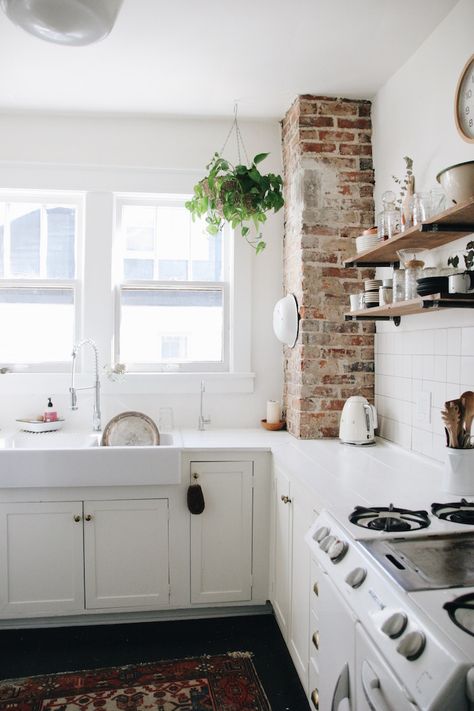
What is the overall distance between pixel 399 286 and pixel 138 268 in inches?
69.3

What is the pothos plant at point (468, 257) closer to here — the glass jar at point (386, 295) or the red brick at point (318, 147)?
the glass jar at point (386, 295)

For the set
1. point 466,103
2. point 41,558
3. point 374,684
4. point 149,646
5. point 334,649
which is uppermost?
point 466,103

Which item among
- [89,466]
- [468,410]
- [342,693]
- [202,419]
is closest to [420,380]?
[468,410]

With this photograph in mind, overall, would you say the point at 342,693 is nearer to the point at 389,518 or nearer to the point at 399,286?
the point at 389,518

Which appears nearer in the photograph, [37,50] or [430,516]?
[430,516]

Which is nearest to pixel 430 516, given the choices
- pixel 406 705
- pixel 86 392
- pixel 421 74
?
pixel 406 705

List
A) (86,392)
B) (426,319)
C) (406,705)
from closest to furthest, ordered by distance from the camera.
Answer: (406,705), (426,319), (86,392)

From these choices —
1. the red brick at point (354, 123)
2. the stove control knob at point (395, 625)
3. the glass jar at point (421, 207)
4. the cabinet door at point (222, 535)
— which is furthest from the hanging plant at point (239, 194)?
the stove control knob at point (395, 625)

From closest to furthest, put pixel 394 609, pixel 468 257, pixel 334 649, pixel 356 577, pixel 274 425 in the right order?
pixel 394 609 → pixel 356 577 → pixel 334 649 → pixel 468 257 → pixel 274 425

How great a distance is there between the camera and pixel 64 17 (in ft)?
6.02

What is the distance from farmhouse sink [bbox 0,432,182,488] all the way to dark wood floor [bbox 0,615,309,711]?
73 cm

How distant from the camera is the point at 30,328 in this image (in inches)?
133

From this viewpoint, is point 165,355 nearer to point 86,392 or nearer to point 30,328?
point 86,392

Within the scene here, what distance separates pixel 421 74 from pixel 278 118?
1050 millimetres
